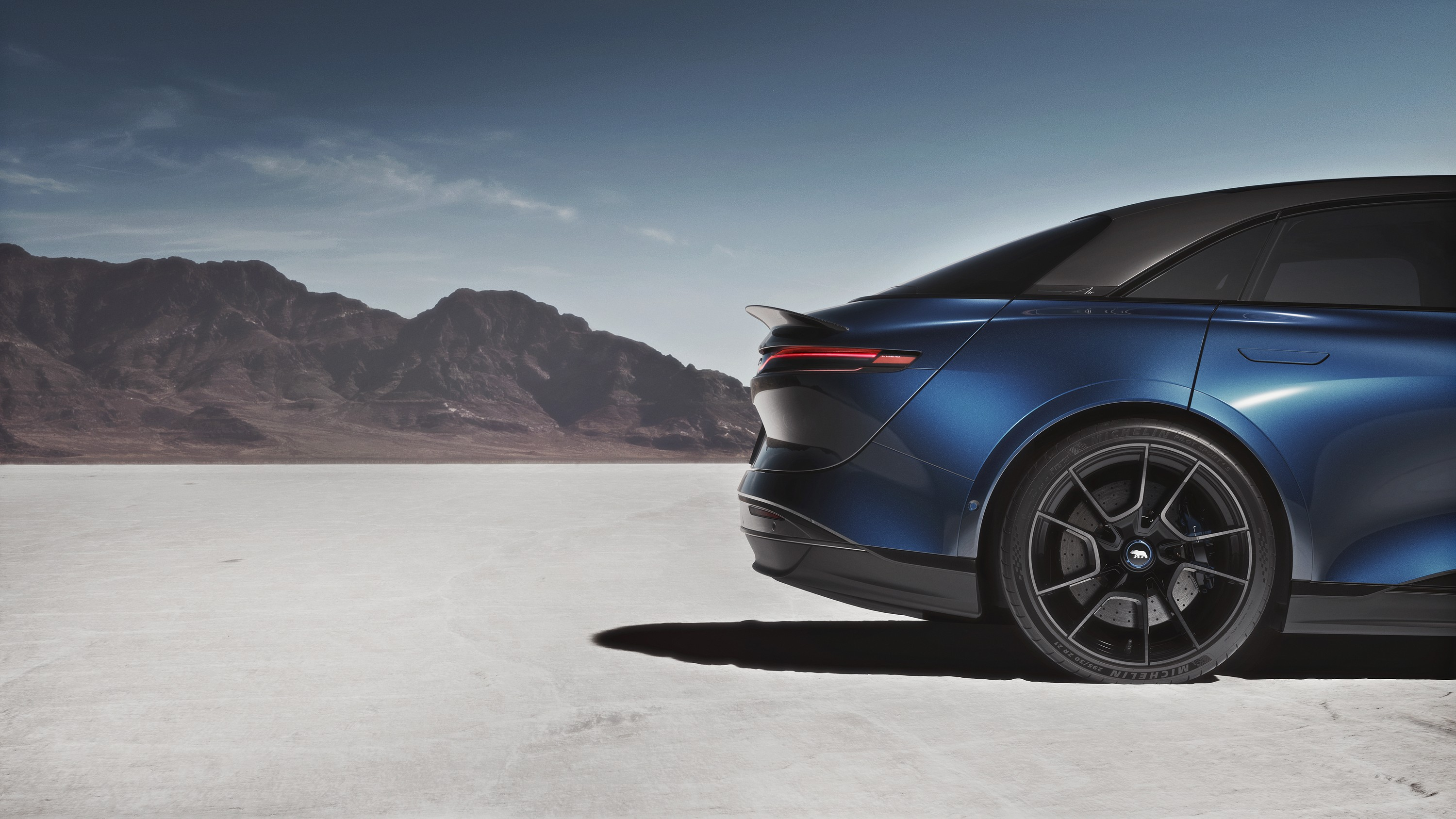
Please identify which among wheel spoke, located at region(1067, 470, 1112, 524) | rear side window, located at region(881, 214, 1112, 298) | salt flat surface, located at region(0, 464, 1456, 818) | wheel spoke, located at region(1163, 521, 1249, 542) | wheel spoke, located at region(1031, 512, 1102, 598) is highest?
rear side window, located at region(881, 214, 1112, 298)

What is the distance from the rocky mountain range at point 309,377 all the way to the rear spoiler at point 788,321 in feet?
323

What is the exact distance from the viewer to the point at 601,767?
88.9 inches

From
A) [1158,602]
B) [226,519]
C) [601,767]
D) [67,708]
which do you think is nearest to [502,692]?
[601,767]

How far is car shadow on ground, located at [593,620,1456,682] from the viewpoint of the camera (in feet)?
10.4

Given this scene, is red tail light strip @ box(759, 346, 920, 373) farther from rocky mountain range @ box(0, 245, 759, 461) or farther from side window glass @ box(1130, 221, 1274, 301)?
rocky mountain range @ box(0, 245, 759, 461)

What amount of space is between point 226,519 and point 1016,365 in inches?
343

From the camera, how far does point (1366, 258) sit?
328cm

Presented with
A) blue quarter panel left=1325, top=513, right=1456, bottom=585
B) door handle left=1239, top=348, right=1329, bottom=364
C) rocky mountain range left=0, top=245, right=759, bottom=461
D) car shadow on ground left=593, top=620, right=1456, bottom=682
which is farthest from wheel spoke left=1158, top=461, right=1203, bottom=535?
rocky mountain range left=0, top=245, right=759, bottom=461

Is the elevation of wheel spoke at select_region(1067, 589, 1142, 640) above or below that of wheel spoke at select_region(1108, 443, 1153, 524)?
below

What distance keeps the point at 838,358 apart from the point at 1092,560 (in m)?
1.05

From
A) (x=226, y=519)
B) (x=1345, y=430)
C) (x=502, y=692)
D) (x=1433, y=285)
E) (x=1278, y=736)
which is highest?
(x=1433, y=285)

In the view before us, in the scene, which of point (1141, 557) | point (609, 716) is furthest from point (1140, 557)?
point (609, 716)

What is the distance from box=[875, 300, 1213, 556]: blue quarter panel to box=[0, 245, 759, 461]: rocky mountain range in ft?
325

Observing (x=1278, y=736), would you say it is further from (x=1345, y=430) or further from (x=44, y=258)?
(x=44, y=258)
